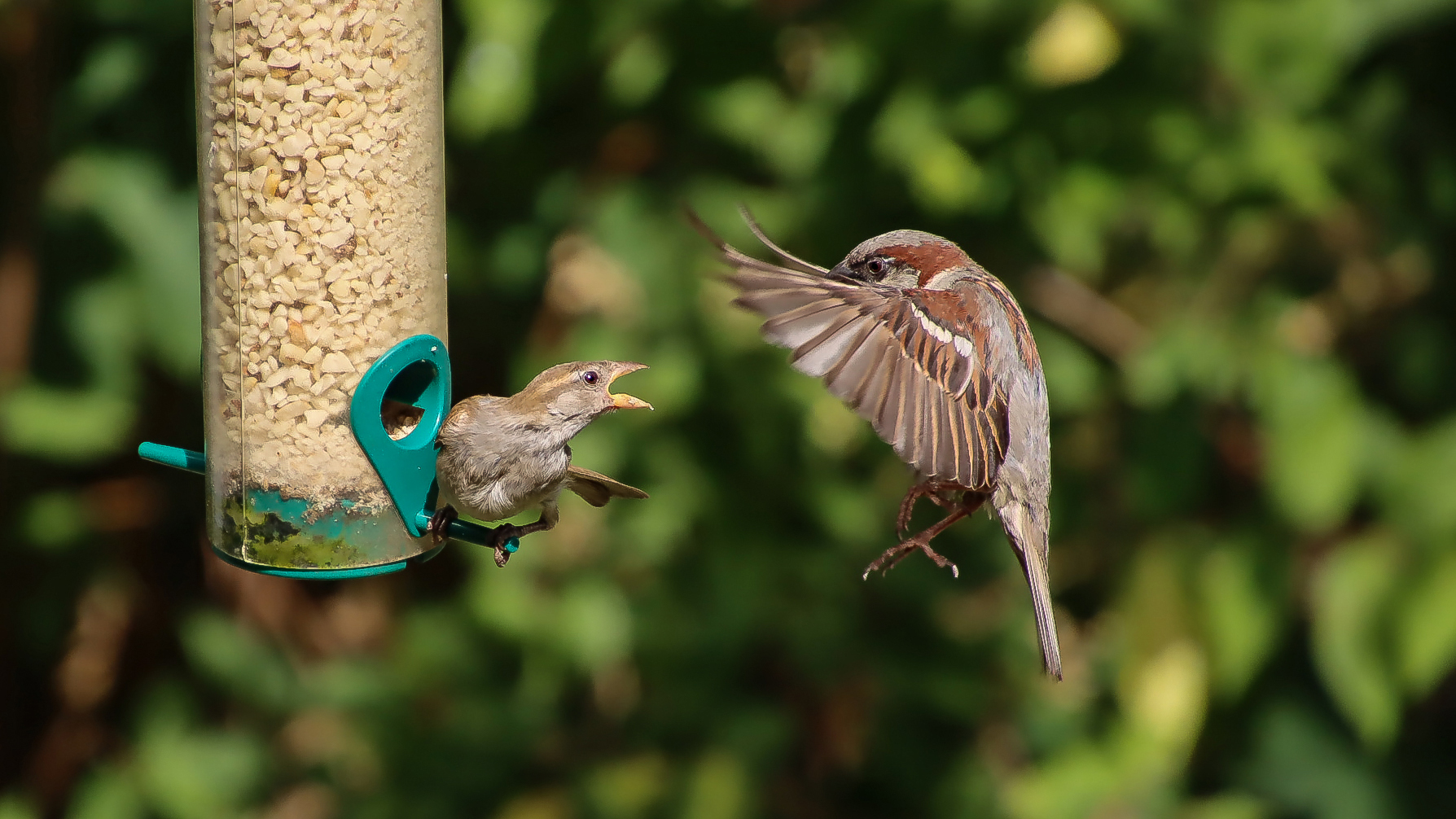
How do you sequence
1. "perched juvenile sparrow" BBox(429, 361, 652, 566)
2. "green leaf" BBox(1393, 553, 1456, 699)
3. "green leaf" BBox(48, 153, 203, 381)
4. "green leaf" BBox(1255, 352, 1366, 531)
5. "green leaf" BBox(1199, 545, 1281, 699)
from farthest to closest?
"green leaf" BBox(1199, 545, 1281, 699) → "green leaf" BBox(48, 153, 203, 381) → "green leaf" BBox(1255, 352, 1366, 531) → "green leaf" BBox(1393, 553, 1456, 699) → "perched juvenile sparrow" BBox(429, 361, 652, 566)

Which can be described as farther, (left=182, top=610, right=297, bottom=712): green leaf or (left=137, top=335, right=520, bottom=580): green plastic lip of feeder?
(left=182, top=610, right=297, bottom=712): green leaf

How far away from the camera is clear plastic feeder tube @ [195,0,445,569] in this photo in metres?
2.59

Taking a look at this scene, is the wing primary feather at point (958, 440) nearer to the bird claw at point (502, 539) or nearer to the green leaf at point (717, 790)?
the bird claw at point (502, 539)

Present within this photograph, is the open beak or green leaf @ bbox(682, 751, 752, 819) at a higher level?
the open beak

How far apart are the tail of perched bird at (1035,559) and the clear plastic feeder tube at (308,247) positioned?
115cm

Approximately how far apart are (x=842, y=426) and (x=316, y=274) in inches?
62.8

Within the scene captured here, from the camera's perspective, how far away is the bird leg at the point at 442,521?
2617 mm

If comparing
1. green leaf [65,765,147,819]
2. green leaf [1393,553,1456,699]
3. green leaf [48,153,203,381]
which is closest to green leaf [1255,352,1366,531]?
green leaf [1393,553,1456,699]

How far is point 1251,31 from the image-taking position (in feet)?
11.1

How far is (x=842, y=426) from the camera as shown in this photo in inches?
150

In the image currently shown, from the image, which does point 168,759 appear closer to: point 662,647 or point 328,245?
point 662,647

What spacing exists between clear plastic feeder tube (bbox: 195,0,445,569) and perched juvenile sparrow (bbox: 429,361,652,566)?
19 centimetres

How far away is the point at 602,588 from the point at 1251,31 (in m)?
2.07

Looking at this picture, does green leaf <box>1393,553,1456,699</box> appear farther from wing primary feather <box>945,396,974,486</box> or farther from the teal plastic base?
the teal plastic base
